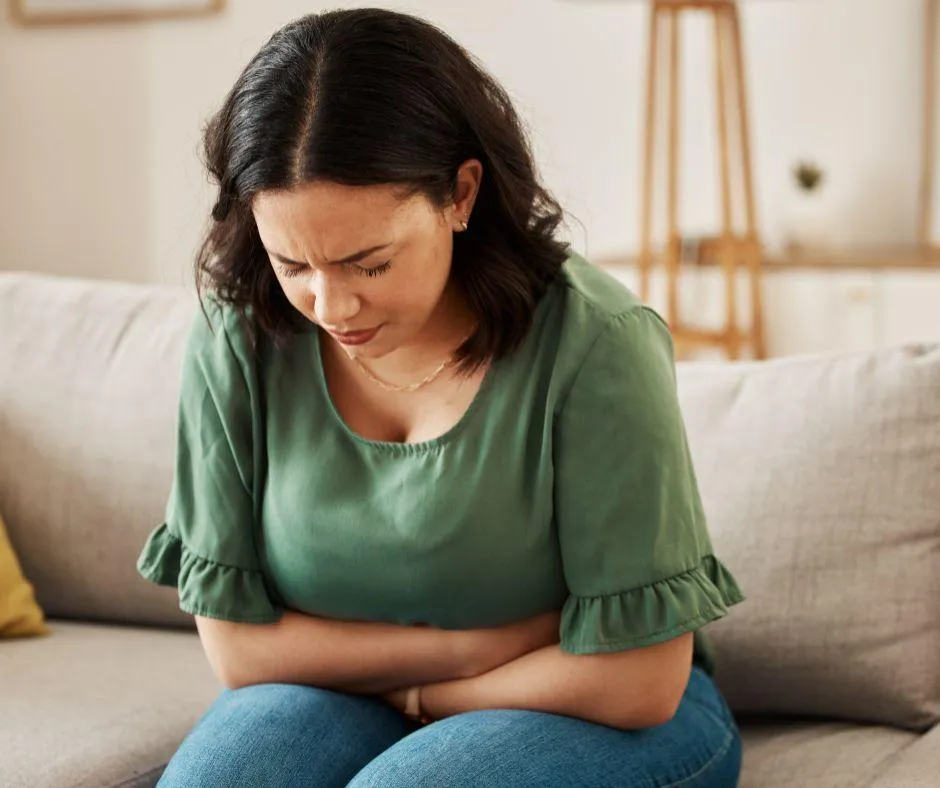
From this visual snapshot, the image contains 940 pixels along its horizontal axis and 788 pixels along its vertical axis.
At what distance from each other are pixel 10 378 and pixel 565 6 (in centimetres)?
247

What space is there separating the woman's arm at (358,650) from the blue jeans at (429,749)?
0.07 ft

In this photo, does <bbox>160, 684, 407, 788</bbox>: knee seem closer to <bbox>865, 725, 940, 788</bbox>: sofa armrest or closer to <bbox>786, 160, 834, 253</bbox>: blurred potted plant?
<bbox>865, 725, 940, 788</bbox>: sofa armrest

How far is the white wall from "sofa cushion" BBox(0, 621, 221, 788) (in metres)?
1.91

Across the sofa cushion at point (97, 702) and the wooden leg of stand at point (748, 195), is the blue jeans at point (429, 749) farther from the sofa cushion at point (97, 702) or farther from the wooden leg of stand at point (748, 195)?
the wooden leg of stand at point (748, 195)

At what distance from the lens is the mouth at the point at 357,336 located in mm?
1218

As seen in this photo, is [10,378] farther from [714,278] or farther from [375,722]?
[714,278]

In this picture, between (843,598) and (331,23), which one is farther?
(843,598)

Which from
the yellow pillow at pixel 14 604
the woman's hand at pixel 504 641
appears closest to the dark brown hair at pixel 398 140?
the woman's hand at pixel 504 641

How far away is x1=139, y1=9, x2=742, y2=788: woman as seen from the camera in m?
1.18

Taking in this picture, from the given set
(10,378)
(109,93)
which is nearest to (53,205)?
(109,93)

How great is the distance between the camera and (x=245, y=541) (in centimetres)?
138

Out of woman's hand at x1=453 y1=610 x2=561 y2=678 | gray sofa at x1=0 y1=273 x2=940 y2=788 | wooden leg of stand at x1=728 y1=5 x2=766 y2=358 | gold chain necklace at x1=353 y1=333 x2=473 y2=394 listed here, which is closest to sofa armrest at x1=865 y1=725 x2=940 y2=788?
gray sofa at x1=0 y1=273 x2=940 y2=788

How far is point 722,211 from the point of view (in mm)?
3607

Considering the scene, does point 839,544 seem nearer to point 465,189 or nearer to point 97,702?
point 465,189
